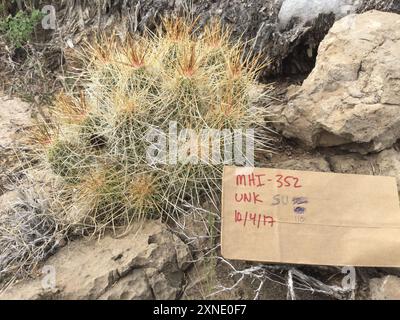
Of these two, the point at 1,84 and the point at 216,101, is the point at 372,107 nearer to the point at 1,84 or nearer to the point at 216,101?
the point at 216,101

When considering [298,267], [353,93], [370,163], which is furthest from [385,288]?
[353,93]

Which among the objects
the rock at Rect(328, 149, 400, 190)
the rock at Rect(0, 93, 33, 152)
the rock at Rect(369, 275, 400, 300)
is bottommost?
the rock at Rect(0, 93, 33, 152)

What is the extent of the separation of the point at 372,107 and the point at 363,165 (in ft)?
0.85

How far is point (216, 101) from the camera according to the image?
91.1 inches

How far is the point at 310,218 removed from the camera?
198 centimetres

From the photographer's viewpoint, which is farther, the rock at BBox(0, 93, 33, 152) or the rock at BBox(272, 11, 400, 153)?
the rock at BBox(0, 93, 33, 152)

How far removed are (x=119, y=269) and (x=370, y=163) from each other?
116 cm

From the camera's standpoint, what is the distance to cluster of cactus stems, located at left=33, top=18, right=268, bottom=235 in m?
2.17

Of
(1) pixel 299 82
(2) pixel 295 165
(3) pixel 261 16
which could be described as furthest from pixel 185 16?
(2) pixel 295 165

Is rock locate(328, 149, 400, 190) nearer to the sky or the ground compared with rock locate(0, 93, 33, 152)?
nearer to the sky

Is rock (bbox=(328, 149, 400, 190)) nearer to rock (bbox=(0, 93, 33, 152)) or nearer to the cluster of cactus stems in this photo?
the cluster of cactus stems

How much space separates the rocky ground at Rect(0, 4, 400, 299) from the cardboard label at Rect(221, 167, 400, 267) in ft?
0.34

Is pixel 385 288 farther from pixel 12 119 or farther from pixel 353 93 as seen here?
pixel 12 119

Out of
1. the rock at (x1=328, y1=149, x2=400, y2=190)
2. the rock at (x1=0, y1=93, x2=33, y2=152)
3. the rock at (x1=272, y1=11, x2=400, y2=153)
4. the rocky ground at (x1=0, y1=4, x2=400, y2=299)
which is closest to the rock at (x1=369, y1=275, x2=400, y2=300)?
the rocky ground at (x1=0, y1=4, x2=400, y2=299)
